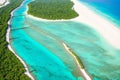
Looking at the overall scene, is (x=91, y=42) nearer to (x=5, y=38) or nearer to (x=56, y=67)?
(x=56, y=67)

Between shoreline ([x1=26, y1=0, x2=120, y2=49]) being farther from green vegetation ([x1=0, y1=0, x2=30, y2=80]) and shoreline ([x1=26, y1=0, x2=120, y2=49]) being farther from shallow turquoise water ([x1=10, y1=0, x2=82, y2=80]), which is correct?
green vegetation ([x1=0, y1=0, x2=30, y2=80])

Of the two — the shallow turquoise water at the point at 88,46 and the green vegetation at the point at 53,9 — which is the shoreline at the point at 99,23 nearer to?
the shallow turquoise water at the point at 88,46

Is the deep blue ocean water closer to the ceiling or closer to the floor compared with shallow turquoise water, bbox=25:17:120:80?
closer to the ceiling

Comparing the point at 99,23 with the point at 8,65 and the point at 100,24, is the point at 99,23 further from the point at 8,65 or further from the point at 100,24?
the point at 8,65

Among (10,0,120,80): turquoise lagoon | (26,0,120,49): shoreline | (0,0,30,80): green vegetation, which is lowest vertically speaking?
(0,0,30,80): green vegetation

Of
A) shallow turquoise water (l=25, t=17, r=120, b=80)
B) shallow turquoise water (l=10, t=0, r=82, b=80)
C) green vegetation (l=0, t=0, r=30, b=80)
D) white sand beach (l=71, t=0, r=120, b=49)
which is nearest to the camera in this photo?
green vegetation (l=0, t=0, r=30, b=80)

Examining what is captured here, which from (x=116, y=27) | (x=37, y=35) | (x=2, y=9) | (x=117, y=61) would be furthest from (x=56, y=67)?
(x=2, y=9)

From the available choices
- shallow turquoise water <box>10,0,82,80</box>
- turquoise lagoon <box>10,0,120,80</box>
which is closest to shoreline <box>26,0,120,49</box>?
turquoise lagoon <box>10,0,120,80</box>
